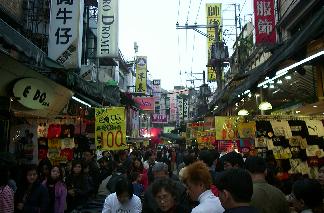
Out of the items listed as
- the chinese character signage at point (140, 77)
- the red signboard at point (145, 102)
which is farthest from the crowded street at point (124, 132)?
the red signboard at point (145, 102)

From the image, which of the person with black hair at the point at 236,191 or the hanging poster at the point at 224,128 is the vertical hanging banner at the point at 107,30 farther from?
the person with black hair at the point at 236,191

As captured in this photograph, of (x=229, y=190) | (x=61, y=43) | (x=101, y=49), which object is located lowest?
(x=229, y=190)

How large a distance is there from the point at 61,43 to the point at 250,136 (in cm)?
643

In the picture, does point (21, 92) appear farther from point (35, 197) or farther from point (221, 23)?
point (221, 23)

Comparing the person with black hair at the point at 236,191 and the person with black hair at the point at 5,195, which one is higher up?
the person with black hair at the point at 236,191

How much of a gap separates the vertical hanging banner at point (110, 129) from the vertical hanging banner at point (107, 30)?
6.68 metres

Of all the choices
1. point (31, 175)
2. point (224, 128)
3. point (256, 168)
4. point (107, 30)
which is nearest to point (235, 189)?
point (256, 168)

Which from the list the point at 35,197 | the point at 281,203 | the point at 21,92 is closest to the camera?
the point at 281,203

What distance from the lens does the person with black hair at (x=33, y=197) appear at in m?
6.67

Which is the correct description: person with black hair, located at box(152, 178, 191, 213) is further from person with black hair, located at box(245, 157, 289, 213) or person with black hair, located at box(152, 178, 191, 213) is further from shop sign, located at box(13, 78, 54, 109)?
shop sign, located at box(13, 78, 54, 109)

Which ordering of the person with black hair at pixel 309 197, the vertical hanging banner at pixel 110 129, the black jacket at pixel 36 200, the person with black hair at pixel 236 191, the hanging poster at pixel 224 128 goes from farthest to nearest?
1. the hanging poster at pixel 224 128
2. the vertical hanging banner at pixel 110 129
3. the black jacket at pixel 36 200
4. the person with black hair at pixel 309 197
5. the person with black hair at pixel 236 191

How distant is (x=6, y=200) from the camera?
5.79m

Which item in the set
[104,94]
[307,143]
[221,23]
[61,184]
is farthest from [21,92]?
[221,23]

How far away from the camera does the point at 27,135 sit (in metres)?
11.1
